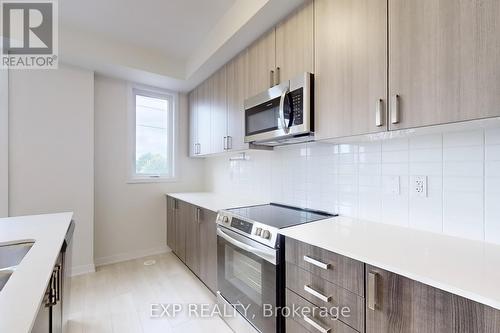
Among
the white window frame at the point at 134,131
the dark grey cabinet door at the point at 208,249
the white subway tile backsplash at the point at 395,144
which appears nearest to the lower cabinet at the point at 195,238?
the dark grey cabinet door at the point at 208,249

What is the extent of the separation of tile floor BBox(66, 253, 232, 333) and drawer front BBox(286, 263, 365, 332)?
0.89 metres

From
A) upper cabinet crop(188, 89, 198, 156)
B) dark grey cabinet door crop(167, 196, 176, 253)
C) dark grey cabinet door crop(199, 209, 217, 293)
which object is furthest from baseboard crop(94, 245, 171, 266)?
upper cabinet crop(188, 89, 198, 156)

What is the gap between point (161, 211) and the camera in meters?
3.30

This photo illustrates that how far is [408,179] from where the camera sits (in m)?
1.35

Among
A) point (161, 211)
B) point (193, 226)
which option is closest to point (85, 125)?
point (161, 211)

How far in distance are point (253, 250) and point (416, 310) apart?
877mm

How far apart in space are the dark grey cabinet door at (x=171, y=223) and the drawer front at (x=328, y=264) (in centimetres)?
216

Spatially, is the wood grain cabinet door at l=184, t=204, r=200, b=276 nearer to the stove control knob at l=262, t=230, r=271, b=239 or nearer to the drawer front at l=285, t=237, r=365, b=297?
the stove control knob at l=262, t=230, r=271, b=239

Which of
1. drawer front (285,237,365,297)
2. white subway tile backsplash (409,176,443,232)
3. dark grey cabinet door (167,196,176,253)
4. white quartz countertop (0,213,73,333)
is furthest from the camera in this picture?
dark grey cabinet door (167,196,176,253)

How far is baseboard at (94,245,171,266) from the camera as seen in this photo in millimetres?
2877

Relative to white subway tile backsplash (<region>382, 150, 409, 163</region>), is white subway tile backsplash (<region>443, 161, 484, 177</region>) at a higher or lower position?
lower

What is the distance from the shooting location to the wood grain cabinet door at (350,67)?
113 centimetres

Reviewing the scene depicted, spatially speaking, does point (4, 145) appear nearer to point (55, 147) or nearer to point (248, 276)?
point (55, 147)

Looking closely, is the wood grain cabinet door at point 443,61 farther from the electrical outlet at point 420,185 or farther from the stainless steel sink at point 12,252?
the stainless steel sink at point 12,252
